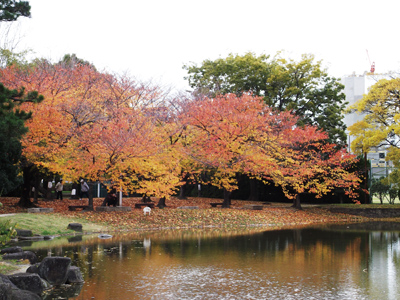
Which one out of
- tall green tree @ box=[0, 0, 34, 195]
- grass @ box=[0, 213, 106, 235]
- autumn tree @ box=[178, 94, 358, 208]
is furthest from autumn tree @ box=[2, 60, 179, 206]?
autumn tree @ box=[178, 94, 358, 208]

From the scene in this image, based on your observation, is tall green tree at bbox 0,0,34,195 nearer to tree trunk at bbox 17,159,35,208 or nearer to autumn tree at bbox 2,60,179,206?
autumn tree at bbox 2,60,179,206

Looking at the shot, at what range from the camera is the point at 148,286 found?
1009 centimetres

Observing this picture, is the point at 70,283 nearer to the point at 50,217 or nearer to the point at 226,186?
the point at 50,217

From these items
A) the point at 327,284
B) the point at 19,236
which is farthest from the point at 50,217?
the point at 327,284

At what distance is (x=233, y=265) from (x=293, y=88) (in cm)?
2425

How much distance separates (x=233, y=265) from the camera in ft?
41.9

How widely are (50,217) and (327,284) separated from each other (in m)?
14.6

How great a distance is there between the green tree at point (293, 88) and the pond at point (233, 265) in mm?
17196

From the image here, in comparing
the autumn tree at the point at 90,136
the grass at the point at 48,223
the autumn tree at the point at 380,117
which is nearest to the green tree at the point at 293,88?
the autumn tree at the point at 380,117

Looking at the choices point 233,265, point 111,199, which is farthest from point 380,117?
point 233,265

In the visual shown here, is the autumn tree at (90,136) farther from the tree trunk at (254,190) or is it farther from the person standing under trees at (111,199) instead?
the tree trunk at (254,190)

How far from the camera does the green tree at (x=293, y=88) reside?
117 feet

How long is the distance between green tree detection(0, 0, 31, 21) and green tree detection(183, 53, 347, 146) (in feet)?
67.5

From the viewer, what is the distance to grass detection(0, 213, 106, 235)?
62.8ft
